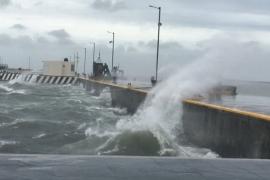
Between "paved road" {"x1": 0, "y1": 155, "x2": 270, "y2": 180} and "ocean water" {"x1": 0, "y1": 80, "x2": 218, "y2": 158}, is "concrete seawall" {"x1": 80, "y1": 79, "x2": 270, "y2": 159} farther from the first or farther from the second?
"paved road" {"x1": 0, "y1": 155, "x2": 270, "y2": 180}

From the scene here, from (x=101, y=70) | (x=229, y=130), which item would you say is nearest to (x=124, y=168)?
(x=229, y=130)

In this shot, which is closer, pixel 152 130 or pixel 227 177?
pixel 227 177

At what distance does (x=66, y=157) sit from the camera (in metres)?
5.25

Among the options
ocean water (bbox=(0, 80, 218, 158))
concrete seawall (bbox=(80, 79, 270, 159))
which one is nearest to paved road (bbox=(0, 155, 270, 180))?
concrete seawall (bbox=(80, 79, 270, 159))

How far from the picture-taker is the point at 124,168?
15.9ft

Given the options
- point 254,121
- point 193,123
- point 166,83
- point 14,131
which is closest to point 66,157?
point 254,121

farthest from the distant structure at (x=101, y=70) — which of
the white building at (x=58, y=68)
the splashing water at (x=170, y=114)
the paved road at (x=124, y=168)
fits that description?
the paved road at (x=124, y=168)

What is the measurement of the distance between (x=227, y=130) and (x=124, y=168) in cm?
900

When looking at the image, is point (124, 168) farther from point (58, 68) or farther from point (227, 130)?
point (58, 68)

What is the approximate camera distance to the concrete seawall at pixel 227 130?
37.8 feet

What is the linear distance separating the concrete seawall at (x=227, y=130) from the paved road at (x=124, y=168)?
19.1 ft

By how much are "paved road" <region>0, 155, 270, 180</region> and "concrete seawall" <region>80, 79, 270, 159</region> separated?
19.1ft

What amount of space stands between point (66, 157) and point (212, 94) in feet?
78.1

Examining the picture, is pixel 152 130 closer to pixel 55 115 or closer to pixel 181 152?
pixel 181 152
